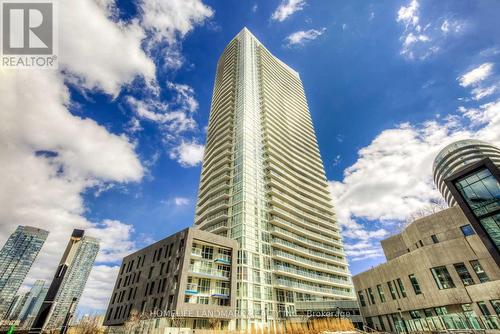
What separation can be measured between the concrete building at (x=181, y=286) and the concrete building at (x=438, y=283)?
85.0ft

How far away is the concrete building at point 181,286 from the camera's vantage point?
35.4m

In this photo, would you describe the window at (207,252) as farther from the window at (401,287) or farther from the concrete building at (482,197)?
the concrete building at (482,197)

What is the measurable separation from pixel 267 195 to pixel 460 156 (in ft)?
165

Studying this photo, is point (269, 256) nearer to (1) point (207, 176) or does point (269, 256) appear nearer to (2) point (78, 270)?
(1) point (207, 176)

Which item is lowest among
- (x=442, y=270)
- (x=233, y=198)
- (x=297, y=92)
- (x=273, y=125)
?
(x=442, y=270)

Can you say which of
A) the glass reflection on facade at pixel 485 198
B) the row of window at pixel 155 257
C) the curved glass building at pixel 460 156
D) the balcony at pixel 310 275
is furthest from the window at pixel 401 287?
the row of window at pixel 155 257

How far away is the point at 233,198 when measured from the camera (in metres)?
57.9

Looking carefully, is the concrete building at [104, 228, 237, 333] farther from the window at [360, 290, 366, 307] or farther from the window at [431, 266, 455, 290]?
the window at [431, 266, 455, 290]

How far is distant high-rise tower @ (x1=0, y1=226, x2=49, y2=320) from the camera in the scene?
5778 inches

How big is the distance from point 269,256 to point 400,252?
26.3 meters

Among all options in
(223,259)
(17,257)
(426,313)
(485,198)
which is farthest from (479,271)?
(17,257)

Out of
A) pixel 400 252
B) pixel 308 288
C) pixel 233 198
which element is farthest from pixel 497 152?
pixel 233 198

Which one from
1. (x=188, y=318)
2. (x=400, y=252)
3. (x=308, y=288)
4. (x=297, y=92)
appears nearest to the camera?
(x=188, y=318)

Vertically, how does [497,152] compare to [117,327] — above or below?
above
